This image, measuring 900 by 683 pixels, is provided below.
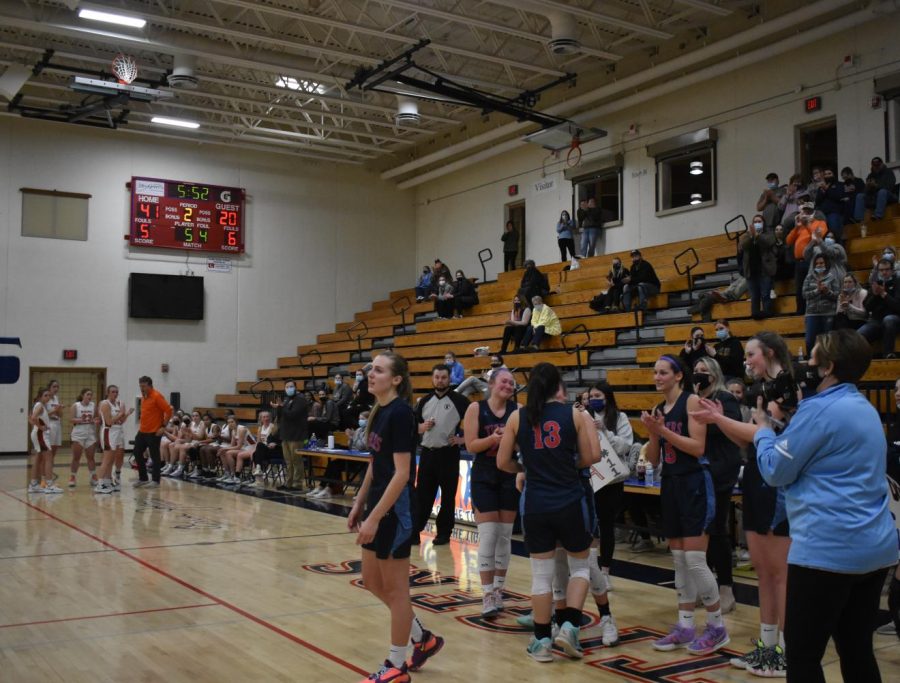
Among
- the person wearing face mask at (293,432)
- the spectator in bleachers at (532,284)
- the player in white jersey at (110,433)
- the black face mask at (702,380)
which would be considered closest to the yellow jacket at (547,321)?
the spectator in bleachers at (532,284)

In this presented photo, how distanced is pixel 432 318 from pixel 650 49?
24.1 ft

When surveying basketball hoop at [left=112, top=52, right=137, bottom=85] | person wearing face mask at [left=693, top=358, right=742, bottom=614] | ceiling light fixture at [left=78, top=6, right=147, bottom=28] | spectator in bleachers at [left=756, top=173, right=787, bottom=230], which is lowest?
person wearing face mask at [left=693, top=358, right=742, bottom=614]

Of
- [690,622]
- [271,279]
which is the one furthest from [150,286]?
[690,622]

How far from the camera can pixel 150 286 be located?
840 inches

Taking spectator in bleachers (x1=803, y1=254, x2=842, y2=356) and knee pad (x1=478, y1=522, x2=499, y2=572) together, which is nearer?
knee pad (x1=478, y1=522, x2=499, y2=572)

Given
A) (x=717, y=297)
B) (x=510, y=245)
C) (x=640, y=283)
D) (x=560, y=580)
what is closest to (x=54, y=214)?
(x=510, y=245)

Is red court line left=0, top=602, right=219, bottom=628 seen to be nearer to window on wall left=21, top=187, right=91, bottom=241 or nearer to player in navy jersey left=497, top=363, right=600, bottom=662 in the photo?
player in navy jersey left=497, top=363, right=600, bottom=662

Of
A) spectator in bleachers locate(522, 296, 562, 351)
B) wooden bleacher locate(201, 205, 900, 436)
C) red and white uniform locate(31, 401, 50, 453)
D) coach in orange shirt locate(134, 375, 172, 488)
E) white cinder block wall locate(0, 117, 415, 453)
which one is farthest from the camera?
white cinder block wall locate(0, 117, 415, 453)

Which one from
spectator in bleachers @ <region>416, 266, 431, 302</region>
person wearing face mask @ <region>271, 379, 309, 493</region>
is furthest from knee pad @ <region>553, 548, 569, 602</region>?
spectator in bleachers @ <region>416, 266, 431, 302</region>

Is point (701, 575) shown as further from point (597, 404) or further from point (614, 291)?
point (614, 291)

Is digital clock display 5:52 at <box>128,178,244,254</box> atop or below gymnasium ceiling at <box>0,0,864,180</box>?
below

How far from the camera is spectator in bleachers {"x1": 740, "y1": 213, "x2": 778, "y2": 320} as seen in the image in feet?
37.6

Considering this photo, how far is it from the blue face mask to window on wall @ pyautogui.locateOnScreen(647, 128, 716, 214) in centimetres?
1048

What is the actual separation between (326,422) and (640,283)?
553 centimetres
